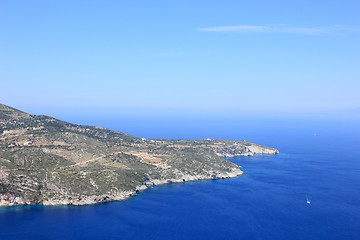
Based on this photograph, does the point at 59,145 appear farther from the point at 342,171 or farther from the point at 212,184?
the point at 342,171

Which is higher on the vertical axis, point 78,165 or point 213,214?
point 78,165

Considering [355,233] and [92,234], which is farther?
[355,233]

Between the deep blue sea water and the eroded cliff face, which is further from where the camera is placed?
the eroded cliff face

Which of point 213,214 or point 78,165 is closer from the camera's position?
point 213,214

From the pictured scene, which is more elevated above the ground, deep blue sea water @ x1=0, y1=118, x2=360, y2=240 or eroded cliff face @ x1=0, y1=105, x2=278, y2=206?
eroded cliff face @ x1=0, y1=105, x2=278, y2=206

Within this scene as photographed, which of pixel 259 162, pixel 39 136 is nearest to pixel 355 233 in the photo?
pixel 259 162

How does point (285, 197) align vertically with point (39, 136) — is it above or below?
below

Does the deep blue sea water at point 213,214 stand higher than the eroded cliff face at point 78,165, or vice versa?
the eroded cliff face at point 78,165

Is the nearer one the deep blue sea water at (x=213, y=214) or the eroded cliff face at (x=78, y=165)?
the deep blue sea water at (x=213, y=214)
